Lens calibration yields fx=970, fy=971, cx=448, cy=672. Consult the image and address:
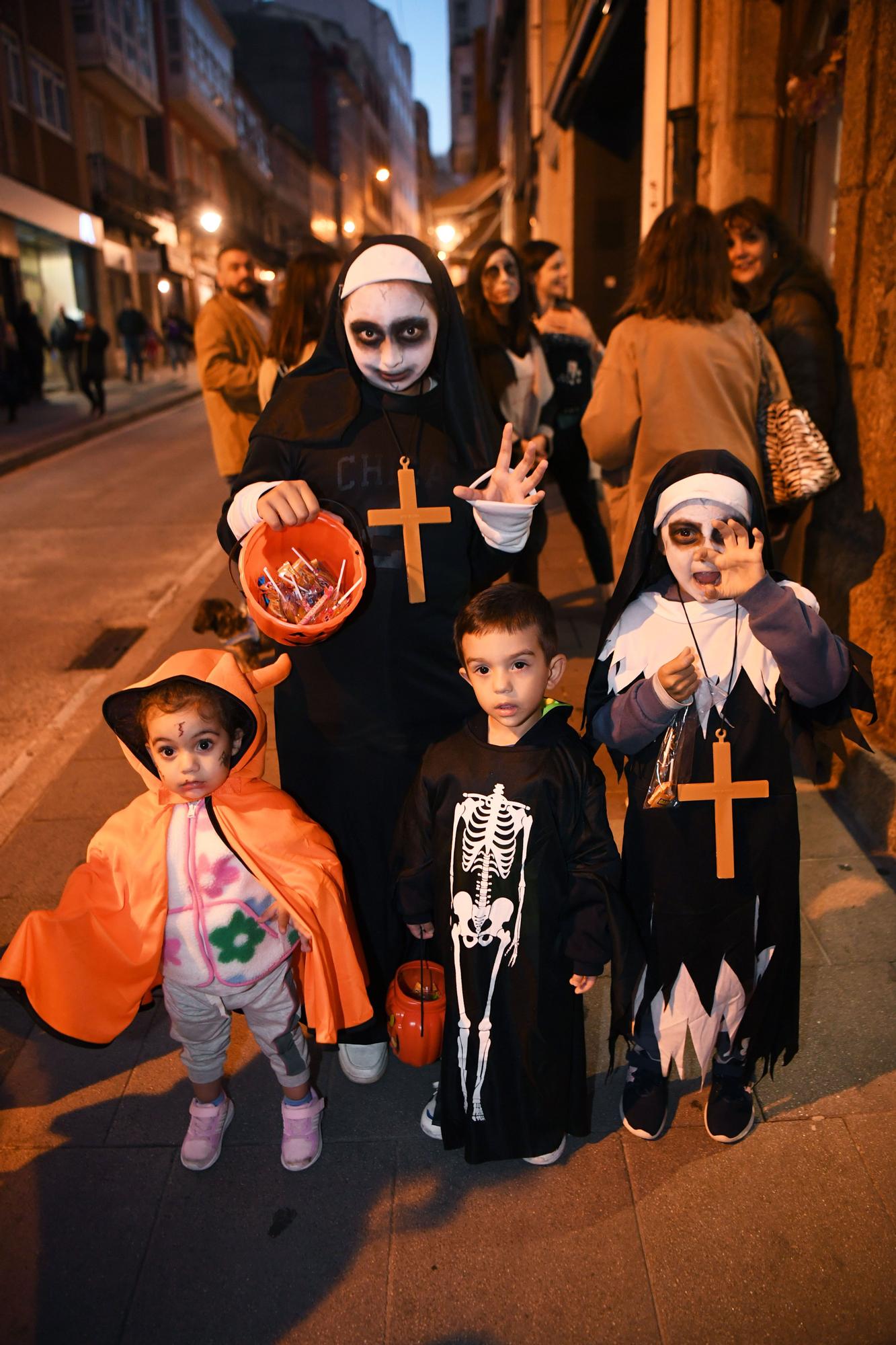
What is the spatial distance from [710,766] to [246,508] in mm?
1263

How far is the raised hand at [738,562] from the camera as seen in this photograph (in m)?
2.07

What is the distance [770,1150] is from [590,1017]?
26.0 inches

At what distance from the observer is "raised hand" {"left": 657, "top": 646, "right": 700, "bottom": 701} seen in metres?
2.08

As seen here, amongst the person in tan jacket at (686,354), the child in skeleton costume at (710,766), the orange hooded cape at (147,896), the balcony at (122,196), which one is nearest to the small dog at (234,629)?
the person in tan jacket at (686,354)

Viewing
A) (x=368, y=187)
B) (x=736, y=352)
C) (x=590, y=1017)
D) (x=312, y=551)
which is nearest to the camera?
(x=312, y=551)

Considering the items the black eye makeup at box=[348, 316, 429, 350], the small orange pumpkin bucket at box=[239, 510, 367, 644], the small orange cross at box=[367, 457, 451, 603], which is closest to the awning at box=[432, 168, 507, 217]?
the black eye makeup at box=[348, 316, 429, 350]

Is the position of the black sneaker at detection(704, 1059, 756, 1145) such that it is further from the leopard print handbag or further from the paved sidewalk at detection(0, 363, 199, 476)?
the paved sidewalk at detection(0, 363, 199, 476)

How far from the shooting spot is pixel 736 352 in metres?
3.68

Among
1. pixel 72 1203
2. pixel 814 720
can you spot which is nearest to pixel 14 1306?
pixel 72 1203

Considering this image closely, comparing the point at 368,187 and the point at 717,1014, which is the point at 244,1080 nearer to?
the point at 717,1014

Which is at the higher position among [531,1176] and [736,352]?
[736,352]

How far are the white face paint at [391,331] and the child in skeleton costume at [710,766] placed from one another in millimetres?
671

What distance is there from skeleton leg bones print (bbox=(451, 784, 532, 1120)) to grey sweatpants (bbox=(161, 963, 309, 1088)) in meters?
0.48

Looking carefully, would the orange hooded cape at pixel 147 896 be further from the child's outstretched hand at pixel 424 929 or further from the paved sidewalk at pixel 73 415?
the paved sidewalk at pixel 73 415
